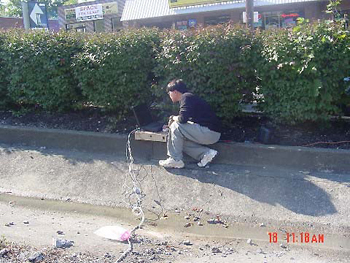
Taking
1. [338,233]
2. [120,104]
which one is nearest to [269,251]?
[338,233]

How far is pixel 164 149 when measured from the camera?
21.4 ft

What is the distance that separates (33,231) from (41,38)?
401 centimetres

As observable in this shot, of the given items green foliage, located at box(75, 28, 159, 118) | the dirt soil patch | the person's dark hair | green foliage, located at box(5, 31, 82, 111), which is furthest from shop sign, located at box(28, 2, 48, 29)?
the person's dark hair

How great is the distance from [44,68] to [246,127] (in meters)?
3.61

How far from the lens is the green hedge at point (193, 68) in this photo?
583 cm

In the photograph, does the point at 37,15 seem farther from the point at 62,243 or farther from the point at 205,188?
the point at 62,243

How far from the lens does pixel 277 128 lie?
21.0 ft

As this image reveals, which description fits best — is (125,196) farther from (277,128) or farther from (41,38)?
(41,38)

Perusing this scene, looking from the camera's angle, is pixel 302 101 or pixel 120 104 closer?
pixel 302 101

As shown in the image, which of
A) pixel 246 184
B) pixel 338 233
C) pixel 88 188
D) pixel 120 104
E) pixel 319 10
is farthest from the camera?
pixel 319 10

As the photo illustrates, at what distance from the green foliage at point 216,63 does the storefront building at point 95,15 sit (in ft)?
73.8

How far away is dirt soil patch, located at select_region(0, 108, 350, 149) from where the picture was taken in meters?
6.29

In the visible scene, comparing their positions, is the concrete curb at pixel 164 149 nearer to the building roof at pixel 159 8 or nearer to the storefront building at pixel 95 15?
the building roof at pixel 159 8

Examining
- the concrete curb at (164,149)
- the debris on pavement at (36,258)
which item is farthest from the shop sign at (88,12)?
the debris on pavement at (36,258)
